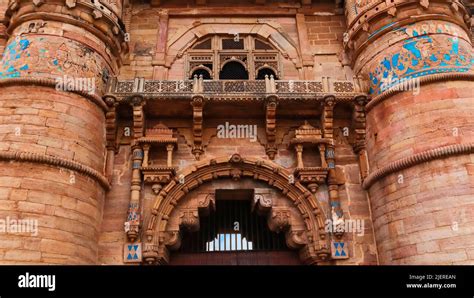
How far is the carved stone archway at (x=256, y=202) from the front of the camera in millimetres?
7891

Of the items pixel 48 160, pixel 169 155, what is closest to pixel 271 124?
pixel 169 155

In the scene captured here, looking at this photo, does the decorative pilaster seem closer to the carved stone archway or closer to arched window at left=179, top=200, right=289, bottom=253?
the carved stone archway

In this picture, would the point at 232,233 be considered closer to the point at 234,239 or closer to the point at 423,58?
the point at 234,239

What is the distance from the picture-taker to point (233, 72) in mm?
9773

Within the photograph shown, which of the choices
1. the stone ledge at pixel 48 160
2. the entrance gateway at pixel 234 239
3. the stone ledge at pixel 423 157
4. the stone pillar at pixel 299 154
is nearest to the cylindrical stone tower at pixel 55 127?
the stone ledge at pixel 48 160

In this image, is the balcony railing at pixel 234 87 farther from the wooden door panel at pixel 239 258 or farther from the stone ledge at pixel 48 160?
the wooden door panel at pixel 239 258

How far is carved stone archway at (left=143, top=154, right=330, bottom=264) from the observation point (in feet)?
25.9

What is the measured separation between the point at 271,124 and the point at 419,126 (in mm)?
2918

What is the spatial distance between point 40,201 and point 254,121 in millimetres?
4599

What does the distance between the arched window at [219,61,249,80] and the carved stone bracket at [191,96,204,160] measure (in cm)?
140

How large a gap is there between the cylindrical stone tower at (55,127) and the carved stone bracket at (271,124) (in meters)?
3.44

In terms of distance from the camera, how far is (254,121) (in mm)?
9125
